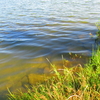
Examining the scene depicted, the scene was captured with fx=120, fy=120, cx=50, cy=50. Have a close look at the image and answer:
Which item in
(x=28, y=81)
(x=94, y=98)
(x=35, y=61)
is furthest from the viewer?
(x=35, y=61)

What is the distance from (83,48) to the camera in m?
4.83

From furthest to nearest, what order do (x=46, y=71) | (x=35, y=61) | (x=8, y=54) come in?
1. (x=8, y=54)
2. (x=35, y=61)
3. (x=46, y=71)

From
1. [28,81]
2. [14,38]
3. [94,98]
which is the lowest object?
[28,81]

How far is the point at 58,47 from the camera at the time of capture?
5.10m

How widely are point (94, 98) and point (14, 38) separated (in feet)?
16.8

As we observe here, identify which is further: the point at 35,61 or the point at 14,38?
the point at 14,38

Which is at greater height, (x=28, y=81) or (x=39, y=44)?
(x=39, y=44)

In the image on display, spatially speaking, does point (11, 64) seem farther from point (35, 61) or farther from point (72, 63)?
Answer: point (72, 63)

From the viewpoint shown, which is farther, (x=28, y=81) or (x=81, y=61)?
(x=81, y=61)

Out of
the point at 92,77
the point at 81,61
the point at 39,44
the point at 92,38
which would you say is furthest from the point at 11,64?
the point at 92,38

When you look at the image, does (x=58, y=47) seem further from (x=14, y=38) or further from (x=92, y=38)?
(x=14, y=38)

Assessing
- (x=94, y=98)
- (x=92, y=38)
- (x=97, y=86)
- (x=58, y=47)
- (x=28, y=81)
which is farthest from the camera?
(x=92, y=38)

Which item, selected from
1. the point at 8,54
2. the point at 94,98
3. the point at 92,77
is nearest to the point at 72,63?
the point at 92,77

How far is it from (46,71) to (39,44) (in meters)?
2.09
